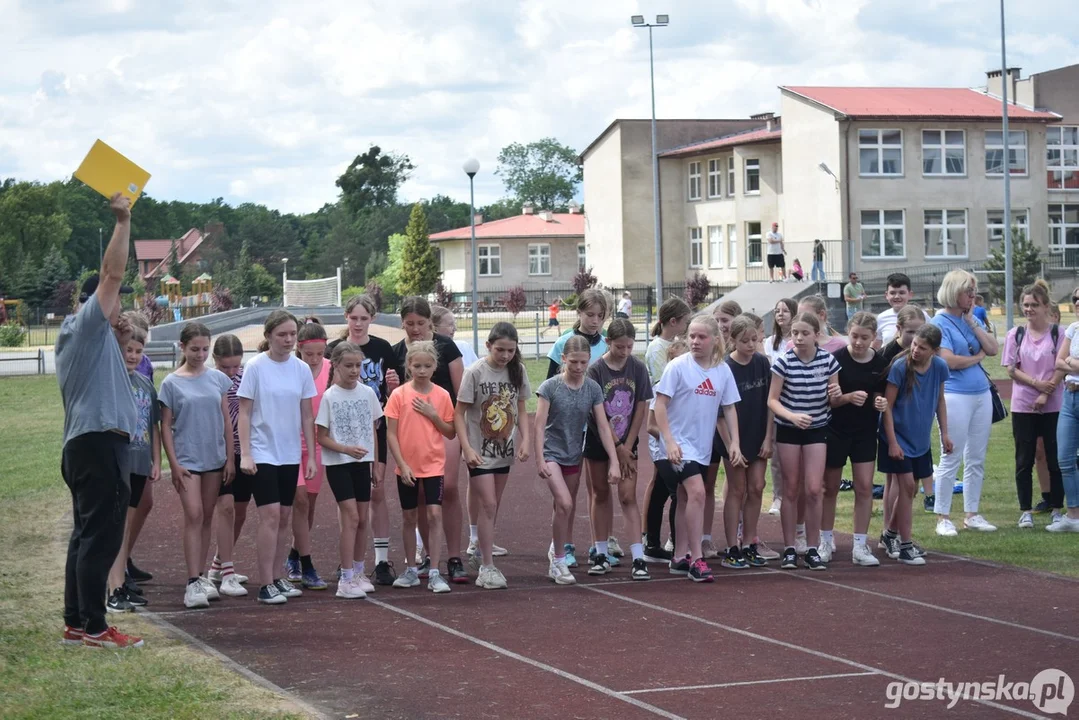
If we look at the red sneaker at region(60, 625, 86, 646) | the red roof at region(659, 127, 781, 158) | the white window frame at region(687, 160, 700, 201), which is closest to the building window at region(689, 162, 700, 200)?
the white window frame at region(687, 160, 700, 201)

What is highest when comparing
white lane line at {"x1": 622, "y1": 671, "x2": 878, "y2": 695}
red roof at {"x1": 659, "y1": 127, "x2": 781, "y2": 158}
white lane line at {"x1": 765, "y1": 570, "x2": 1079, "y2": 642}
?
red roof at {"x1": 659, "y1": 127, "x2": 781, "y2": 158}

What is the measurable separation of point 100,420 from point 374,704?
2.25m

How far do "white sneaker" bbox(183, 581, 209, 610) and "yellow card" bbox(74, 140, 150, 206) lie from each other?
269cm

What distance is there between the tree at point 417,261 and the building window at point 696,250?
19.2 meters

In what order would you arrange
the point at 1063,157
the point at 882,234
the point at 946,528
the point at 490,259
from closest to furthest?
the point at 946,528 < the point at 882,234 < the point at 1063,157 < the point at 490,259

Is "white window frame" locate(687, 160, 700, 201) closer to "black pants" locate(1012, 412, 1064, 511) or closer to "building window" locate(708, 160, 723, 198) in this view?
"building window" locate(708, 160, 723, 198)

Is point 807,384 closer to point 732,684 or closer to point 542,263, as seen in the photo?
point 732,684

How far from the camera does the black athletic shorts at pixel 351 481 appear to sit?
8.91m

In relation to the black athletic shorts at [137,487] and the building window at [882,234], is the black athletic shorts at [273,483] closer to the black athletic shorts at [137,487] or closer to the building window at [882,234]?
the black athletic shorts at [137,487]

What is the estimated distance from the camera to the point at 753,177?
211 ft

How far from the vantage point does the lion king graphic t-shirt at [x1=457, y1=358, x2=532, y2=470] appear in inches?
367

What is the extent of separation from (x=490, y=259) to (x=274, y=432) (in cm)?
7800

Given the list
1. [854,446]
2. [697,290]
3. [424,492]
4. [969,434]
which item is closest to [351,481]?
[424,492]

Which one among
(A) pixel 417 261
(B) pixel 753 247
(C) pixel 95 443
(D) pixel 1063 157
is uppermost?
(D) pixel 1063 157
